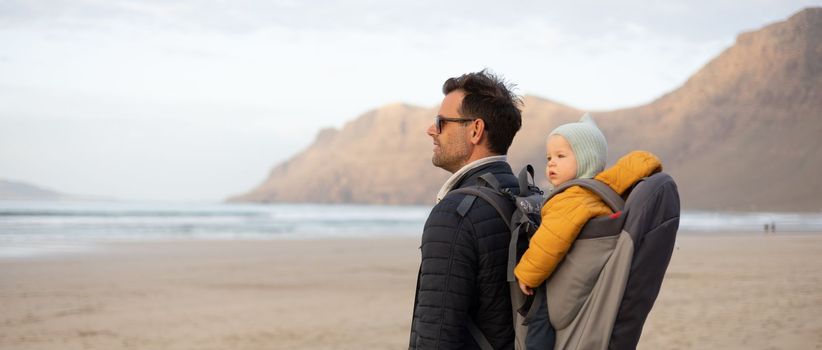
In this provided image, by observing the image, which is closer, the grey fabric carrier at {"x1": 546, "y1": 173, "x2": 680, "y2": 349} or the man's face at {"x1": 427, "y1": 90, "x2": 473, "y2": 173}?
the grey fabric carrier at {"x1": 546, "y1": 173, "x2": 680, "y2": 349}

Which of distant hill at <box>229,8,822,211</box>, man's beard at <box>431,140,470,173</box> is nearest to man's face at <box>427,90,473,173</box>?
man's beard at <box>431,140,470,173</box>

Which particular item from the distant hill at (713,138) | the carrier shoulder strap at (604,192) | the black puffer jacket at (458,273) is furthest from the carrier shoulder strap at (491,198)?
the distant hill at (713,138)

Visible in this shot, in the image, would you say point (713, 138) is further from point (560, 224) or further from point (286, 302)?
point (560, 224)

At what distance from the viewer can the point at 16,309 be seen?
11.5 metres

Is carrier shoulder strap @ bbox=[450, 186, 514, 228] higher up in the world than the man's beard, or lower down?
lower down

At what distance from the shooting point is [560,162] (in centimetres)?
234

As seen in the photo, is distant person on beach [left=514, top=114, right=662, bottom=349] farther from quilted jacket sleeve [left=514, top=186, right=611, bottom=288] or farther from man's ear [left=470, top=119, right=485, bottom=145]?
man's ear [left=470, top=119, right=485, bottom=145]

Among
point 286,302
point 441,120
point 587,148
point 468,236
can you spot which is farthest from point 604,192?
point 286,302

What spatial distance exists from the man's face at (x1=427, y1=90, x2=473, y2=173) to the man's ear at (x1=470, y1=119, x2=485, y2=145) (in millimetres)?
18

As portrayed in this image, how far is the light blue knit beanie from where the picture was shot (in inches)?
90.1

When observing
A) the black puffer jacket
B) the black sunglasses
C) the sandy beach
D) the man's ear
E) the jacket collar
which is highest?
the black sunglasses

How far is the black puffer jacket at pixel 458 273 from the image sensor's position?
2123mm

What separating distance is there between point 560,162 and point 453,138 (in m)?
0.34

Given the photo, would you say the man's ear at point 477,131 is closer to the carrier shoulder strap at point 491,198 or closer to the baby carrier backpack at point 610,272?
the carrier shoulder strap at point 491,198
